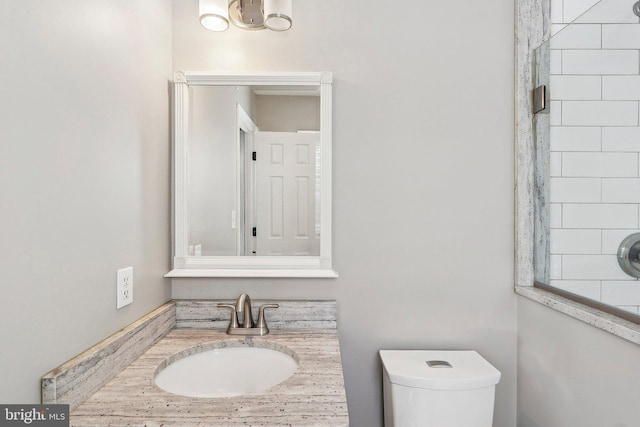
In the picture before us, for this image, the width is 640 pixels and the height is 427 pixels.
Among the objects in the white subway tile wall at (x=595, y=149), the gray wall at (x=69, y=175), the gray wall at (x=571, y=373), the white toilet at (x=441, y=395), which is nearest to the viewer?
the gray wall at (x=69, y=175)

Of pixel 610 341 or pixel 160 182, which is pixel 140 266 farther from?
pixel 610 341

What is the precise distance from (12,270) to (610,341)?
1434 millimetres

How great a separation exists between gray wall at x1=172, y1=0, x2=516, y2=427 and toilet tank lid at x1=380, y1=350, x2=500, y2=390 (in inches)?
3.2

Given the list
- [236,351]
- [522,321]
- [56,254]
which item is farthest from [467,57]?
[56,254]

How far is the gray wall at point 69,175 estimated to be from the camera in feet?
2.41

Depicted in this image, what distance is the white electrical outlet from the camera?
1.10 m

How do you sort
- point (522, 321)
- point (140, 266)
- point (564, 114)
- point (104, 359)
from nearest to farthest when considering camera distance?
1. point (104, 359)
2. point (140, 266)
3. point (564, 114)
4. point (522, 321)

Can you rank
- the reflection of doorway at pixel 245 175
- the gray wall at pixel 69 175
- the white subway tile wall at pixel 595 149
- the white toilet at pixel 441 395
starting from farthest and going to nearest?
the reflection of doorway at pixel 245 175, the white toilet at pixel 441 395, the white subway tile wall at pixel 595 149, the gray wall at pixel 69 175

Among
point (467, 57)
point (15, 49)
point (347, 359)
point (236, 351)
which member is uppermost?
point (467, 57)

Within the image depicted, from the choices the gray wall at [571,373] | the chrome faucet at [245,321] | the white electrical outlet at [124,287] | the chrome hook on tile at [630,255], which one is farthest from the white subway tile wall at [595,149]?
the white electrical outlet at [124,287]

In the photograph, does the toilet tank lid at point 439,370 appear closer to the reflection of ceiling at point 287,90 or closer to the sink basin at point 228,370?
the sink basin at point 228,370

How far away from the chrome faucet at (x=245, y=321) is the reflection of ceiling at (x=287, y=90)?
→ 0.77 meters

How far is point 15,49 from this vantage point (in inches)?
29.0

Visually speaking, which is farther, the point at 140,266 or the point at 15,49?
the point at 140,266
